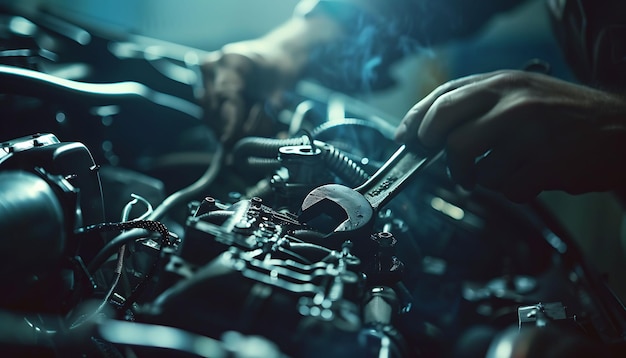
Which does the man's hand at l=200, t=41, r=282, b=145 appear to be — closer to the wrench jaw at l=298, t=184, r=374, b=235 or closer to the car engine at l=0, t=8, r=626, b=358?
the car engine at l=0, t=8, r=626, b=358

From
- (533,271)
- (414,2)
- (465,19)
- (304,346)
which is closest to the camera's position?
(304,346)

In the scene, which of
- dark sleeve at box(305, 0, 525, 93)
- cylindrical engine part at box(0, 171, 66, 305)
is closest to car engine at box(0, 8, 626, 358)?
cylindrical engine part at box(0, 171, 66, 305)

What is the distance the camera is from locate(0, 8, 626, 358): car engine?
553mm

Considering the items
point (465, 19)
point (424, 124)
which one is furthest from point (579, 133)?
point (465, 19)

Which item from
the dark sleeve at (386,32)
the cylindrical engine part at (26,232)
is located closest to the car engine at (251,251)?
the cylindrical engine part at (26,232)

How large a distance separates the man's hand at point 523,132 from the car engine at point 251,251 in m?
0.09

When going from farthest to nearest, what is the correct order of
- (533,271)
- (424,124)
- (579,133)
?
1. (533,271)
2. (579,133)
3. (424,124)

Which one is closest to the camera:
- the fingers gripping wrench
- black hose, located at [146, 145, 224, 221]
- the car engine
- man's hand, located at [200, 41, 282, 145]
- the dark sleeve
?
the car engine

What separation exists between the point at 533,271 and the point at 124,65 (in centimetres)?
115

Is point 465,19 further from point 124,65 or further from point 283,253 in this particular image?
point 283,253

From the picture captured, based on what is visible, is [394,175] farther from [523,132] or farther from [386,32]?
[386,32]

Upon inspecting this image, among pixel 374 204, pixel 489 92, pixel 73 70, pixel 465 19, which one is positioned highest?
pixel 465 19

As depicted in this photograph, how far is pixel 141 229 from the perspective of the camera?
701 mm

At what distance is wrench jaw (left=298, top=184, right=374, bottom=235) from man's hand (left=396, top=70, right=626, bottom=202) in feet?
0.79
